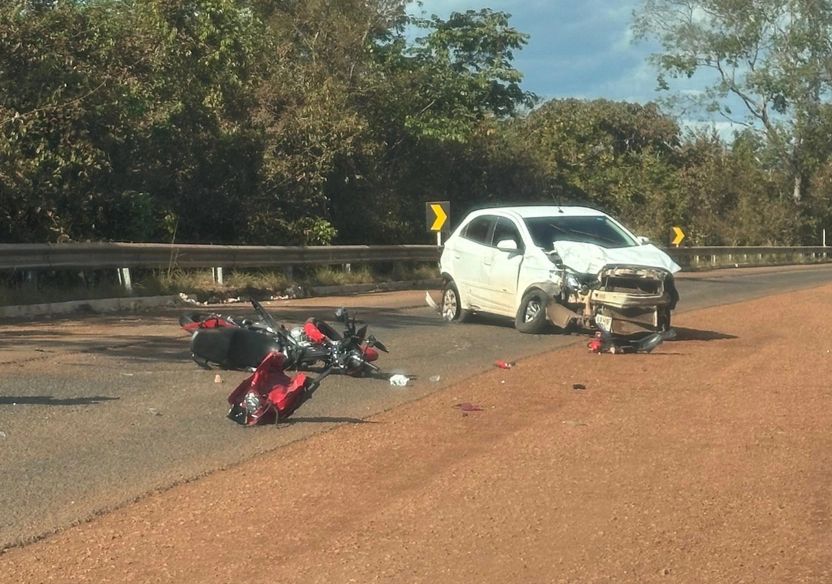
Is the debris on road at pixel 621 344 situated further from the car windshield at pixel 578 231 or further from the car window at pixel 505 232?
the car window at pixel 505 232

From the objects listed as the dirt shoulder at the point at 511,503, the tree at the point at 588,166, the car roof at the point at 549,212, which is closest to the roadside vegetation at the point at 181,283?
the car roof at the point at 549,212

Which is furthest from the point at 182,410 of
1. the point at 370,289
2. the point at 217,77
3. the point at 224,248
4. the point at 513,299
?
A: the point at 217,77

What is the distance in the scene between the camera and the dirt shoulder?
16.8 feet

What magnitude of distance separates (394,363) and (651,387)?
278 cm

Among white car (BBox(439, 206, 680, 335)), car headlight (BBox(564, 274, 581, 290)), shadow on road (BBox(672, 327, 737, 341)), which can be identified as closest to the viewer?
white car (BBox(439, 206, 680, 335))

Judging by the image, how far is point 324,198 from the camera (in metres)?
25.1

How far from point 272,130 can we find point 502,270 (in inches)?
432

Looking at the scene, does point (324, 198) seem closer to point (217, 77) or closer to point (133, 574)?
point (217, 77)

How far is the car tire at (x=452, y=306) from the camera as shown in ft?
51.8

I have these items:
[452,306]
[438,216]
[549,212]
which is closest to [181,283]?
[452,306]

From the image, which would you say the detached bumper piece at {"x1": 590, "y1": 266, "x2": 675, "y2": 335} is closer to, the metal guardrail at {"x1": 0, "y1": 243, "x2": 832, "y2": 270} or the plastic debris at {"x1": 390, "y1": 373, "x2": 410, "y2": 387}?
the plastic debris at {"x1": 390, "y1": 373, "x2": 410, "y2": 387}

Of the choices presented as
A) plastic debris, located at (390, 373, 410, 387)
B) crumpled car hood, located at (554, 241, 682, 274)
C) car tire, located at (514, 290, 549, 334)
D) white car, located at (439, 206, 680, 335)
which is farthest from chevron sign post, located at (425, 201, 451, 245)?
plastic debris, located at (390, 373, 410, 387)

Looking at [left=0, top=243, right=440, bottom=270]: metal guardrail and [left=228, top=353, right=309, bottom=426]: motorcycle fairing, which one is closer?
[left=228, top=353, right=309, bottom=426]: motorcycle fairing

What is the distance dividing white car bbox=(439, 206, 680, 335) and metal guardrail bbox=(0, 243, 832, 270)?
5.01 m
